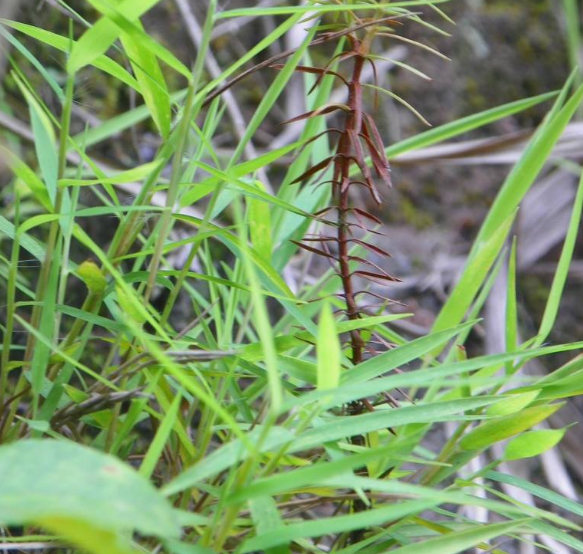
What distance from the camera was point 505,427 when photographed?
0.55 metres

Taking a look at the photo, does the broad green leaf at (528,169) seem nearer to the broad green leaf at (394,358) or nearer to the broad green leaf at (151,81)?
the broad green leaf at (394,358)

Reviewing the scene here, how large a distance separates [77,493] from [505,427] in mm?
353

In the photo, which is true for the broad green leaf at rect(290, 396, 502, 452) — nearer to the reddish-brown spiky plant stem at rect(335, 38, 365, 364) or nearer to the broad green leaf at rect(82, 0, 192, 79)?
the reddish-brown spiky plant stem at rect(335, 38, 365, 364)

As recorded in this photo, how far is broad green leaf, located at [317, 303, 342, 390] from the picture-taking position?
1.32 feet

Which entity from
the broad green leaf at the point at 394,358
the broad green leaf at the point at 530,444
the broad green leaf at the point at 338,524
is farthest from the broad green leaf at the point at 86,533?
the broad green leaf at the point at 530,444

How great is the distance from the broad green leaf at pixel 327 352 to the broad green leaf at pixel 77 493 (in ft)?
0.43

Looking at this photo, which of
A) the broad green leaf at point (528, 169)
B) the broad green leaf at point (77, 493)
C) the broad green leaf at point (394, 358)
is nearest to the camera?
the broad green leaf at point (77, 493)

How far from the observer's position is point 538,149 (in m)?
0.63

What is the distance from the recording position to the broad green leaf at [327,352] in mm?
402

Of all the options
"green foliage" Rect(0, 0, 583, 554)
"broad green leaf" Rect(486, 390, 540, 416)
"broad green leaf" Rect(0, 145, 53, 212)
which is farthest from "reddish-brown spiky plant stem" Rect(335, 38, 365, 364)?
"broad green leaf" Rect(0, 145, 53, 212)

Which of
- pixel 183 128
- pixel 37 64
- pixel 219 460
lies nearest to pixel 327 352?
pixel 219 460

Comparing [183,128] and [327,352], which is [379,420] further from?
[183,128]

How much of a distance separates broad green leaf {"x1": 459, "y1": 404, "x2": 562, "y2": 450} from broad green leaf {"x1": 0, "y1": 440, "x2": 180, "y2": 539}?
0.32 metres

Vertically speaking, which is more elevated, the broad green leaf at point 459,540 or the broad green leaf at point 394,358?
the broad green leaf at point 394,358
